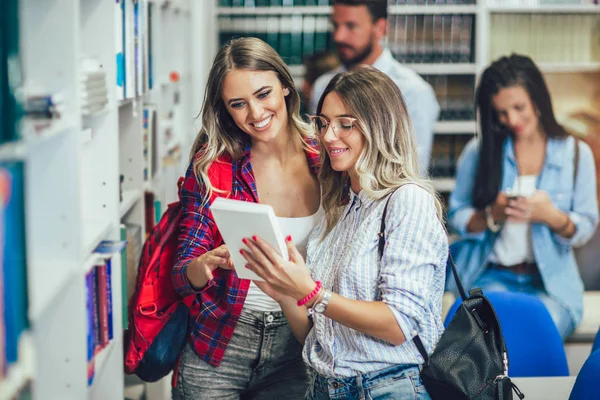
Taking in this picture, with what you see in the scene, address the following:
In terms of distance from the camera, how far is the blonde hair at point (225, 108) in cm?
210

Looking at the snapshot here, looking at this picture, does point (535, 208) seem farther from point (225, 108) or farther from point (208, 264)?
point (208, 264)

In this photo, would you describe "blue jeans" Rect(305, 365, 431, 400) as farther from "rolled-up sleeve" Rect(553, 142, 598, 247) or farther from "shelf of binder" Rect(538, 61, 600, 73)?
"shelf of binder" Rect(538, 61, 600, 73)

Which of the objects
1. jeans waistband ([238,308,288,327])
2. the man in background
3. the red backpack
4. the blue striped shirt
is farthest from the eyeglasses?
the man in background

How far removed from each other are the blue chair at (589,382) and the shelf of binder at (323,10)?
3.43 m

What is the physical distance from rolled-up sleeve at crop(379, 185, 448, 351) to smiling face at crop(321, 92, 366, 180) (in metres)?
0.16

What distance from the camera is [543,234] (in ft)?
12.3

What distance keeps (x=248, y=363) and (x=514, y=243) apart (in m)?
2.07

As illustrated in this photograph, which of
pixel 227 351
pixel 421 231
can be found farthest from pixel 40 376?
pixel 421 231

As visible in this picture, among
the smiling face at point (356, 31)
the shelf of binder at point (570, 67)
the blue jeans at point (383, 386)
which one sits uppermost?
the smiling face at point (356, 31)

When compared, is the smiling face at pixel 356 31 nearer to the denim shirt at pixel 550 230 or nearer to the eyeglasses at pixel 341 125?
the denim shirt at pixel 550 230

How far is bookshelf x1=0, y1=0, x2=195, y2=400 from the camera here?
4.70 ft

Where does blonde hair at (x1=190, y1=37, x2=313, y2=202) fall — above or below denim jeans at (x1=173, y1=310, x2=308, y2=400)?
above

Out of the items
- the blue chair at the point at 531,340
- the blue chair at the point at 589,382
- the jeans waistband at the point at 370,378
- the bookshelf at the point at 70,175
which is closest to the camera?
the bookshelf at the point at 70,175

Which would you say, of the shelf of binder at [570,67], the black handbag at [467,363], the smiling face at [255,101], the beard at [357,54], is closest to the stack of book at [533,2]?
the shelf of binder at [570,67]
